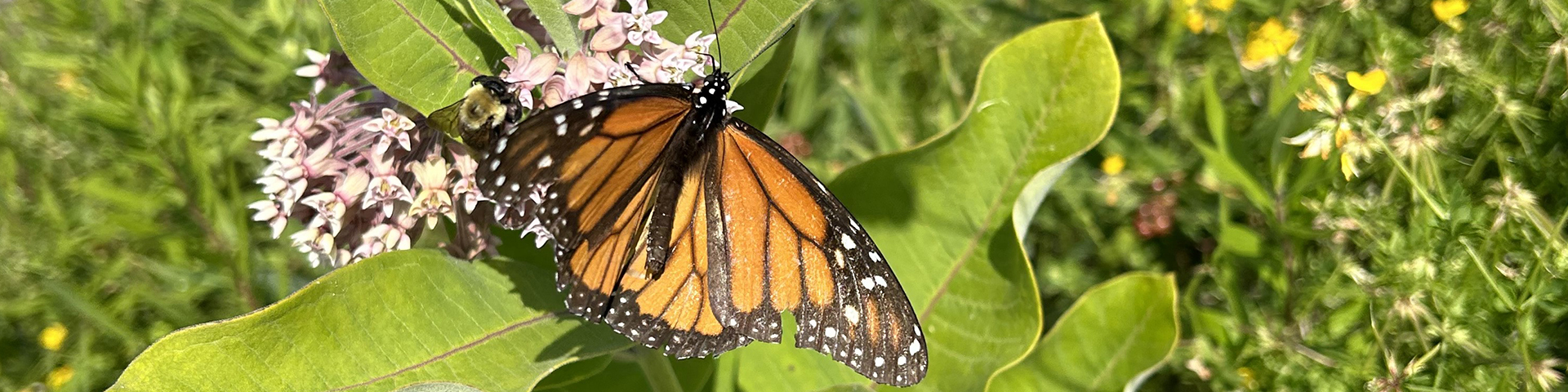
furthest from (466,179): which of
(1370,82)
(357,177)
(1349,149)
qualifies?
(1370,82)

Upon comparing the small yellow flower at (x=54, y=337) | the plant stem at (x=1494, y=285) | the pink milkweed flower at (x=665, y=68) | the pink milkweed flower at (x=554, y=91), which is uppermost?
the pink milkweed flower at (x=554, y=91)

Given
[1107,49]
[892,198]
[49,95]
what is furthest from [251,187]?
[1107,49]

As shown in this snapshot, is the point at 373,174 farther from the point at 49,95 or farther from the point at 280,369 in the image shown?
the point at 49,95

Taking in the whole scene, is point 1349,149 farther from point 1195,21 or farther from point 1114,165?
point 1195,21

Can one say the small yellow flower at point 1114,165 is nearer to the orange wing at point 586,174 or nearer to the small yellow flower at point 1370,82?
the small yellow flower at point 1370,82

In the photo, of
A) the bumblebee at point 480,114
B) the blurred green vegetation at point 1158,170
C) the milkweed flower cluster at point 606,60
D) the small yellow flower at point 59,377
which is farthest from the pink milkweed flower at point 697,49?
the small yellow flower at point 59,377

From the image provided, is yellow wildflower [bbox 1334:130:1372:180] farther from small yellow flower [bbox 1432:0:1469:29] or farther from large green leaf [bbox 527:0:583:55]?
large green leaf [bbox 527:0:583:55]
